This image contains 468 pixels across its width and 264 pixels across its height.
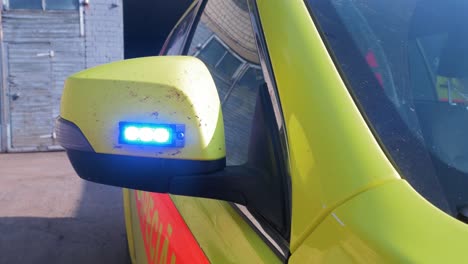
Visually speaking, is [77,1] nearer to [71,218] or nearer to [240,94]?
[71,218]

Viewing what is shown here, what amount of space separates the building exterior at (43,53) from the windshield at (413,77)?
7778 mm

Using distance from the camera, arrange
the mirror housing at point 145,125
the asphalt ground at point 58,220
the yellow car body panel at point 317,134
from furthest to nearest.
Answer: the asphalt ground at point 58,220 → the mirror housing at point 145,125 → the yellow car body panel at point 317,134

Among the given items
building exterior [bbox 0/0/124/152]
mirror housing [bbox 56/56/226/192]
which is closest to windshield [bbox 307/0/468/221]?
mirror housing [bbox 56/56/226/192]

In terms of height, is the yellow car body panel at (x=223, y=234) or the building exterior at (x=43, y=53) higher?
the yellow car body panel at (x=223, y=234)

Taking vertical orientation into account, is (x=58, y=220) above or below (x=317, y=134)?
below

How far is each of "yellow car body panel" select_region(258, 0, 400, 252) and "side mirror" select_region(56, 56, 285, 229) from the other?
0.12 meters

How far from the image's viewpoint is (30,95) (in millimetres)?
8594

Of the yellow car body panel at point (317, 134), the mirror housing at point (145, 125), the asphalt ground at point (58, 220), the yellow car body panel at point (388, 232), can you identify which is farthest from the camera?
the asphalt ground at point (58, 220)

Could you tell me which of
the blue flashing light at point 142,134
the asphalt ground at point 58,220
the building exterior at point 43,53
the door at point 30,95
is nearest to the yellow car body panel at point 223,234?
the blue flashing light at point 142,134

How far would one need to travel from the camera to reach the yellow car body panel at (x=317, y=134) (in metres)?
0.96

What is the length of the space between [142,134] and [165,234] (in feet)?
2.08

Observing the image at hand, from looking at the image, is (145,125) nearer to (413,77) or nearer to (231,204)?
(231,204)

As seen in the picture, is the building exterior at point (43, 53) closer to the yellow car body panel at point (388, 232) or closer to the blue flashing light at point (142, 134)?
the blue flashing light at point (142, 134)

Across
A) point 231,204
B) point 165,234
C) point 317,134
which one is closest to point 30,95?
point 165,234
